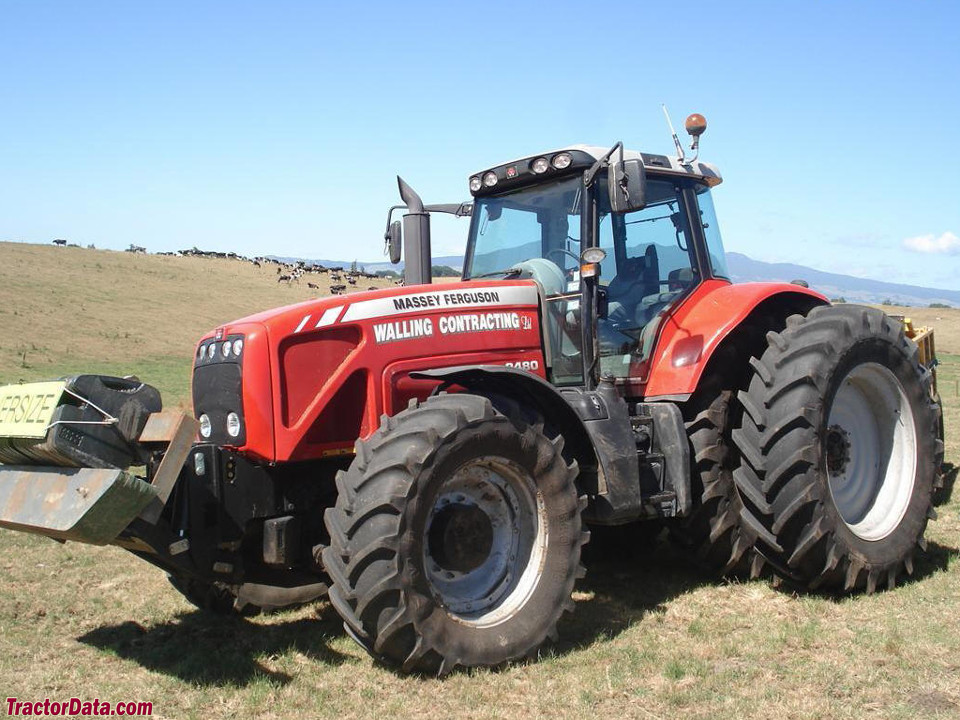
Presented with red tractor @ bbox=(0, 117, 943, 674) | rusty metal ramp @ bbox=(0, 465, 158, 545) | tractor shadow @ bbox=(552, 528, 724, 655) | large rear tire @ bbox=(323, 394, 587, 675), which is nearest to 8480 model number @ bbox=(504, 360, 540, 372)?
red tractor @ bbox=(0, 117, 943, 674)

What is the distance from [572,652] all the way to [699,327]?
2.27 meters

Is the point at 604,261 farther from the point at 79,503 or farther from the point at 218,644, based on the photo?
the point at 79,503

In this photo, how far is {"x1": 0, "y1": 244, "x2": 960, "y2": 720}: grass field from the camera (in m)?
3.90

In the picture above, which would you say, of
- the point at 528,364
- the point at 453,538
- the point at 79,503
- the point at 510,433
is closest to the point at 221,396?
the point at 79,503

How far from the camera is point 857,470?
605 cm

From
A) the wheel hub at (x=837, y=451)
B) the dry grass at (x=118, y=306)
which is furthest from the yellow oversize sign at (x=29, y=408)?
the dry grass at (x=118, y=306)

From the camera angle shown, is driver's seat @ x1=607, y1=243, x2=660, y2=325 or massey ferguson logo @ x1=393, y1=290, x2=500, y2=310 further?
driver's seat @ x1=607, y1=243, x2=660, y2=325

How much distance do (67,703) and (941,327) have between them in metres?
47.6

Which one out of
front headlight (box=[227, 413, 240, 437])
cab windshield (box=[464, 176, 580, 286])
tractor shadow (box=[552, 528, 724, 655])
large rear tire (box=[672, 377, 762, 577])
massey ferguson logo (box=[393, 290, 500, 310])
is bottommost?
tractor shadow (box=[552, 528, 724, 655])

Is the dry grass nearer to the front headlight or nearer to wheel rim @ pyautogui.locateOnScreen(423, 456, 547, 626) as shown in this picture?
the front headlight

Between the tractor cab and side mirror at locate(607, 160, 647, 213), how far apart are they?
14 millimetres

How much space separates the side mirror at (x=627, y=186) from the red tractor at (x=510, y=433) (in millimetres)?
15

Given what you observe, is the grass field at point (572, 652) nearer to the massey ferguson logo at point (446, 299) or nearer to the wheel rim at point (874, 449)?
the wheel rim at point (874, 449)

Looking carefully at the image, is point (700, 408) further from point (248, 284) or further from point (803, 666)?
point (248, 284)
